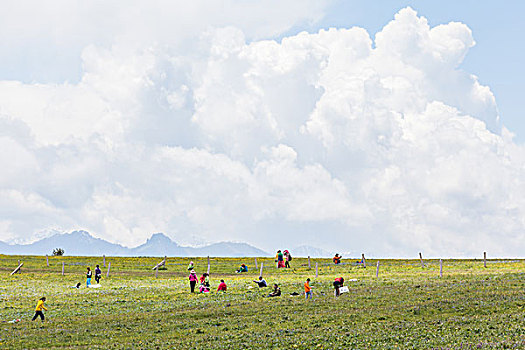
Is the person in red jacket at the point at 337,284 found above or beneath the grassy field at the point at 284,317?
above

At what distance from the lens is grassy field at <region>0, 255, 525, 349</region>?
103 feet

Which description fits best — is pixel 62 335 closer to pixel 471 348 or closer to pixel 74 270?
pixel 471 348

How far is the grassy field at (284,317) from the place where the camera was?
103 ft

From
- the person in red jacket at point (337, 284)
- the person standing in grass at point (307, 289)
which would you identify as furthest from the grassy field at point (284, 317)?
the person standing in grass at point (307, 289)

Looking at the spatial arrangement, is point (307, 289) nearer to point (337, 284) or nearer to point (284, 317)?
point (337, 284)

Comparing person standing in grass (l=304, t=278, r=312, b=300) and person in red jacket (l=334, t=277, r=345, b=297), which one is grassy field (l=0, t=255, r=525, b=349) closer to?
person in red jacket (l=334, t=277, r=345, b=297)

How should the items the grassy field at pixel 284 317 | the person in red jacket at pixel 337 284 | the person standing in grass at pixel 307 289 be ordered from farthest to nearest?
the person standing in grass at pixel 307 289, the person in red jacket at pixel 337 284, the grassy field at pixel 284 317

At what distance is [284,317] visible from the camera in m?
39.5

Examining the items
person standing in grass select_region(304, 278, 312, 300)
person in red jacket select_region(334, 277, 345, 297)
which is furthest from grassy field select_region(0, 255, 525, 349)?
person standing in grass select_region(304, 278, 312, 300)

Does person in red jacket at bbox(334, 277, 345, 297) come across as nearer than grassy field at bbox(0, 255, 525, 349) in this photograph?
No

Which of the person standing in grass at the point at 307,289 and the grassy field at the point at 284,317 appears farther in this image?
the person standing in grass at the point at 307,289

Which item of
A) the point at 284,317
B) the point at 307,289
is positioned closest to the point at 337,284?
the point at 307,289

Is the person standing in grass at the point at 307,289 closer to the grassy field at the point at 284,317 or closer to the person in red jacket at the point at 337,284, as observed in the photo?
the grassy field at the point at 284,317

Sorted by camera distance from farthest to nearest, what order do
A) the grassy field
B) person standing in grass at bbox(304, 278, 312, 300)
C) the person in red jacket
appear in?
person standing in grass at bbox(304, 278, 312, 300)
the person in red jacket
the grassy field
